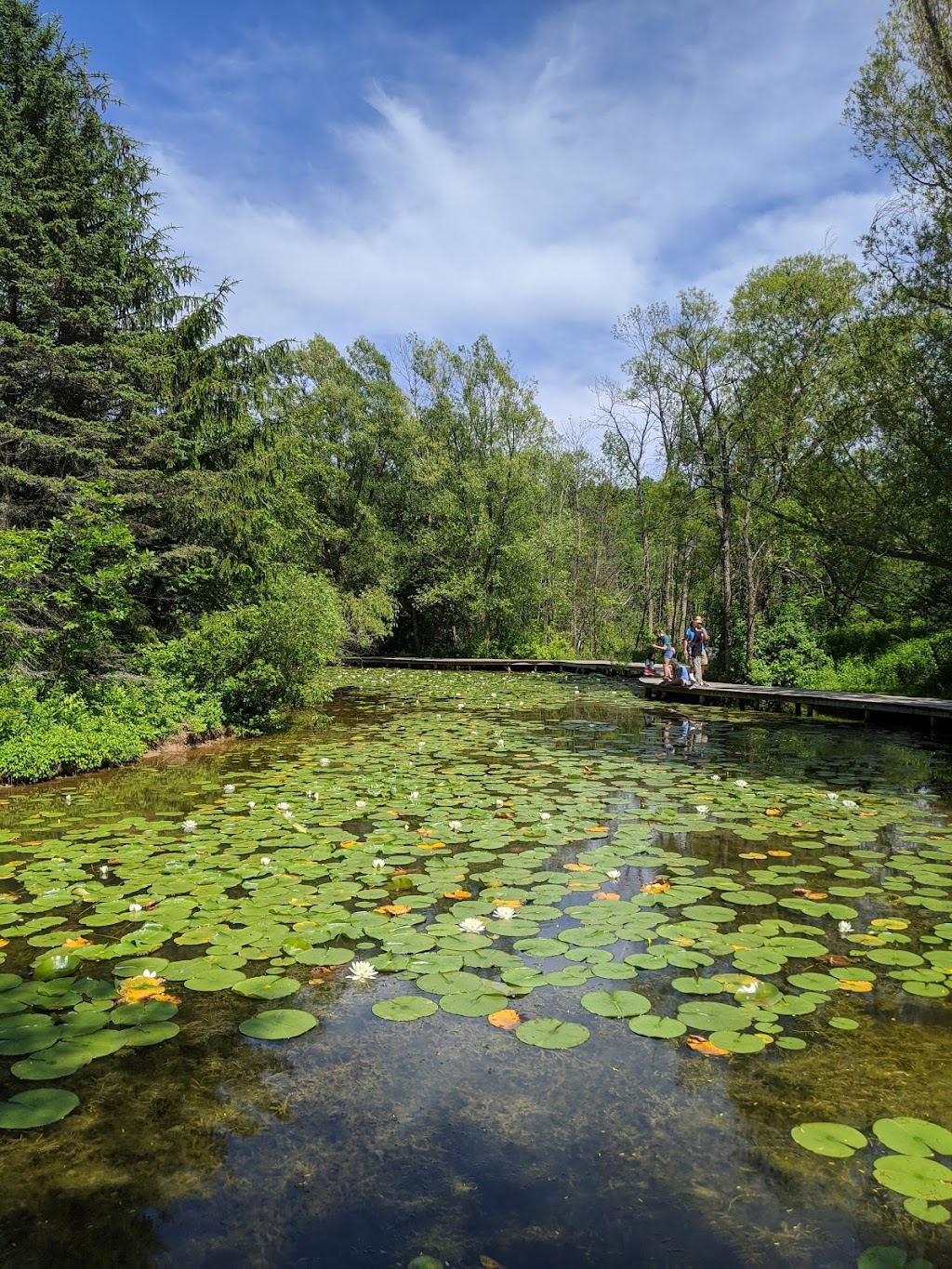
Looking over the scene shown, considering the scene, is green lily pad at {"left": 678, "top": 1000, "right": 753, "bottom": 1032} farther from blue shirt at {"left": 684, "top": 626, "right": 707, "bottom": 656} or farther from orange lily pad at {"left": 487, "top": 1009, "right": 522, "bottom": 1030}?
blue shirt at {"left": 684, "top": 626, "right": 707, "bottom": 656}

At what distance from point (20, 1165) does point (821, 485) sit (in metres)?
13.4

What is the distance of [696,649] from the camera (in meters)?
16.2

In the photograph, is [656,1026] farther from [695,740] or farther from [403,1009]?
[695,740]

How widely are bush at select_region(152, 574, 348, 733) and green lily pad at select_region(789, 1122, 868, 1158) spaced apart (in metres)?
8.94

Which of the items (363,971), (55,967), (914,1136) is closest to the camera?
(914,1136)

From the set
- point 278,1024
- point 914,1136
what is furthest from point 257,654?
point 914,1136

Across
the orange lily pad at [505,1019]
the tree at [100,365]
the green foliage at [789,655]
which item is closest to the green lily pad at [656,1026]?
the orange lily pad at [505,1019]

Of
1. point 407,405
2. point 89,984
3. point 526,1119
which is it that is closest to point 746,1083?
point 526,1119

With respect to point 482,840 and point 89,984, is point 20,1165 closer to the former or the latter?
point 89,984

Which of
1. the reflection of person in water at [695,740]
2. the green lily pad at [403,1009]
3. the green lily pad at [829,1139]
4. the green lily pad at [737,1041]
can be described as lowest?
the reflection of person in water at [695,740]

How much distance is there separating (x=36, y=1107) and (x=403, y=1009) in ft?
3.83

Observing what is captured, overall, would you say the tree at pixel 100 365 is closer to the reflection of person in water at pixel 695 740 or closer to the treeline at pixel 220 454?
the treeline at pixel 220 454

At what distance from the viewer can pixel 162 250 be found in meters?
11.1

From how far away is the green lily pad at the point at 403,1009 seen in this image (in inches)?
103
